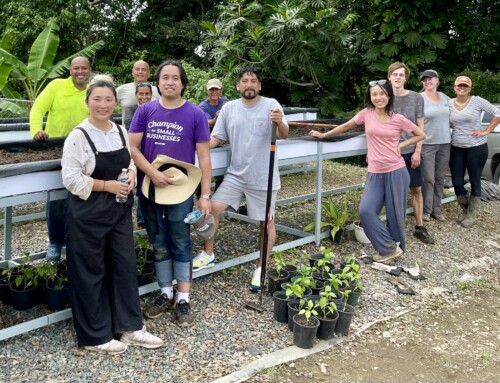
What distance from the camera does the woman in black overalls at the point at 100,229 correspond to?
3.03 meters

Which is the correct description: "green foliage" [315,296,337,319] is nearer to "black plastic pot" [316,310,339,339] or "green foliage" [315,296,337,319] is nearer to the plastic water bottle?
"black plastic pot" [316,310,339,339]

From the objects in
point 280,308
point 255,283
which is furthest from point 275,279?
point 280,308

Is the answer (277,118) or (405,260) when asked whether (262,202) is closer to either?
(277,118)

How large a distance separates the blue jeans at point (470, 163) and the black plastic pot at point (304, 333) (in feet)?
12.4

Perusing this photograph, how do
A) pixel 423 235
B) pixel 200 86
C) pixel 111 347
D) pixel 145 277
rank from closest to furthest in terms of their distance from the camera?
pixel 111 347 → pixel 145 277 → pixel 423 235 → pixel 200 86

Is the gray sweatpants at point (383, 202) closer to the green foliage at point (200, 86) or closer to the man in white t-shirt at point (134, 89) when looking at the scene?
the man in white t-shirt at point (134, 89)

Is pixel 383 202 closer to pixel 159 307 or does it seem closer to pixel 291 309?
pixel 291 309

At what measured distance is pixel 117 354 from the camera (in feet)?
10.7

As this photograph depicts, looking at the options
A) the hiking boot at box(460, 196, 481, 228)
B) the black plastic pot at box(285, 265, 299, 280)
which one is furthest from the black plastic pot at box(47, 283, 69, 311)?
the hiking boot at box(460, 196, 481, 228)

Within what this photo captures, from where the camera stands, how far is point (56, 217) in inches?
166

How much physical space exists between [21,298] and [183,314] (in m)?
1.14

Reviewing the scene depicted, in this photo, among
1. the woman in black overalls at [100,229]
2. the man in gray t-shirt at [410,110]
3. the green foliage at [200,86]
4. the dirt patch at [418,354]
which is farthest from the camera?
the green foliage at [200,86]

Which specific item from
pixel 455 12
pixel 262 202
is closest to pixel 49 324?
pixel 262 202

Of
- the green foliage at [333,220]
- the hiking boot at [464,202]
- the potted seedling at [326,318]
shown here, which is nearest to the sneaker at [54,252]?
the potted seedling at [326,318]
